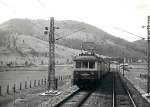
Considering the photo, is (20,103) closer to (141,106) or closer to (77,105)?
(77,105)

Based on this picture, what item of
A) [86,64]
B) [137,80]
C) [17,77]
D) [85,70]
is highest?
[86,64]

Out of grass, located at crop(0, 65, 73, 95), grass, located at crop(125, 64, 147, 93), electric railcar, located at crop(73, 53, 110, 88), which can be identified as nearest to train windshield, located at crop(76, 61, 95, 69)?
electric railcar, located at crop(73, 53, 110, 88)

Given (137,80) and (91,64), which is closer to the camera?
(91,64)

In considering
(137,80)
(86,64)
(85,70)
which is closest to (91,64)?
(86,64)

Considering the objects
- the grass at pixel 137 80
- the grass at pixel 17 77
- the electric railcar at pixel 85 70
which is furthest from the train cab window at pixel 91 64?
the grass at pixel 17 77

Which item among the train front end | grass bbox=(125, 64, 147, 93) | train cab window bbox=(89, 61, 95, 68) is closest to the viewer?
the train front end

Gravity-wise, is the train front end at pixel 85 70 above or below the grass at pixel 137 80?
above

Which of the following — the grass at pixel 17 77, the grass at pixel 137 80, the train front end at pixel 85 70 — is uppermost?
the train front end at pixel 85 70

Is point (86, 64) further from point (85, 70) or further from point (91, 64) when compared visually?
point (85, 70)

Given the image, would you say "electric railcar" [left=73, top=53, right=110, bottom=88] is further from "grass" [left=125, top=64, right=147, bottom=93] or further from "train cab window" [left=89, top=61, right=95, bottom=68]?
"grass" [left=125, top=64, right=147, bottom=93]

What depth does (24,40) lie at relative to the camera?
176m

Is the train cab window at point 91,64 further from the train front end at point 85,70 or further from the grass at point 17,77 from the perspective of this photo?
the grass at point 17,77

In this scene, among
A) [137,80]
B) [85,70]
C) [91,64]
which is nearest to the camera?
[85,70]

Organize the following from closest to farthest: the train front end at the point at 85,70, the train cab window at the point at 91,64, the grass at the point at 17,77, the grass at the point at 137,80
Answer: the train front end at the point at 85,70, the train cab window at the point at 91,64, the grass at the point at 137,80, the grass at the point at 17,77
